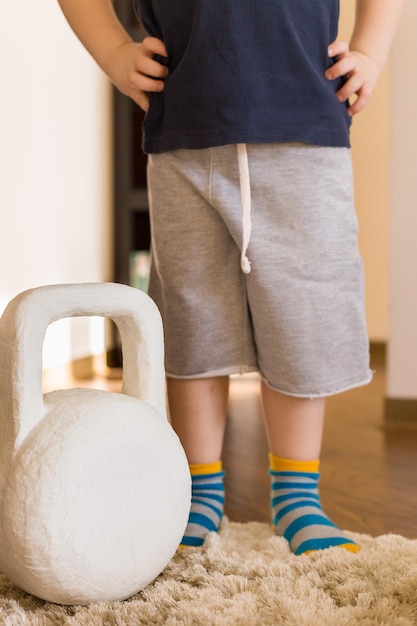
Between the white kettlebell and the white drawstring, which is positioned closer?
the white kettlebell

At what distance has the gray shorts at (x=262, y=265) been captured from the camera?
874 millimetres

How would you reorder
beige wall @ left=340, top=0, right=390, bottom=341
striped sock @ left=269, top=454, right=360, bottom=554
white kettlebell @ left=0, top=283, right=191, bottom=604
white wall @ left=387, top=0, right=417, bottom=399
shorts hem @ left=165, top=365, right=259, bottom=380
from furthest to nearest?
1. beige wall @ left=340, top=0, right=390, bottom=341
2. white wall @ left=387, top=0, right=417, bottom=399
3. shorts hem @ left=165, top=365, right=259, bottom=380
4. striped sock @ left=269, top=454, right=360, bottom=554
5. white kettlebell @ left=0, top=283, right=191, bottom=604

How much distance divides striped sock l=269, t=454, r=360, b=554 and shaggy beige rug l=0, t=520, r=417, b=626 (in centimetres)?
4

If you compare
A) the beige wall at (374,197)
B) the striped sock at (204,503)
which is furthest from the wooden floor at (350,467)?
the beige wall at (374,197)

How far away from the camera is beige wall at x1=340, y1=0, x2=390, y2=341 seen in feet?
9.18

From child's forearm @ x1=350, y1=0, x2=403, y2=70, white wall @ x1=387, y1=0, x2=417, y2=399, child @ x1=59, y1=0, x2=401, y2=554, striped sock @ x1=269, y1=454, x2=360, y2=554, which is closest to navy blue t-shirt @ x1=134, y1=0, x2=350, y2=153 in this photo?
child @ x1=59, y1=0, x2=401, y2=554

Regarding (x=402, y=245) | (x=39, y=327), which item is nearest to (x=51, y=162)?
(x=402, y=245)

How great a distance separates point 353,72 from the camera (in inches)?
35.8

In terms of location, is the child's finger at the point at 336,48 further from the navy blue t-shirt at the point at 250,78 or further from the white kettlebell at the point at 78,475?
the white kettlebell at the point at 78,475

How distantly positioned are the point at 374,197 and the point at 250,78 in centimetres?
206

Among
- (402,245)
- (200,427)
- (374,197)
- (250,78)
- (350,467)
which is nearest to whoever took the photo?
(250,78)

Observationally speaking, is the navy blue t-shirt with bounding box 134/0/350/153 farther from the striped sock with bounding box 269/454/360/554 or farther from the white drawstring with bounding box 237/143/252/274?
the striped sock with bounding box 269/454/360/554

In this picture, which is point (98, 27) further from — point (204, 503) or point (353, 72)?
point (204, 503)

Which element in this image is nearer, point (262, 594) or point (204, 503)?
point (262, 594)
